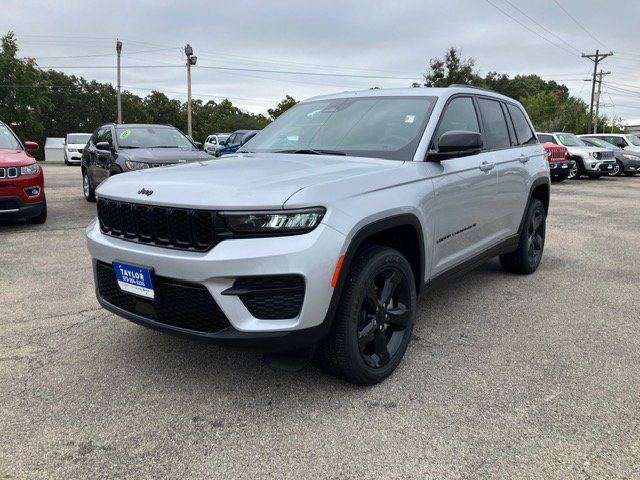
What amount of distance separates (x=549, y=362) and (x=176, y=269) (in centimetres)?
237

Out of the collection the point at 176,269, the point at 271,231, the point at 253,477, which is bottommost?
the point at 253,477

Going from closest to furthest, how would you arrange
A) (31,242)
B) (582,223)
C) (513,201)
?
(513,201)
(31,242)
(582,223)

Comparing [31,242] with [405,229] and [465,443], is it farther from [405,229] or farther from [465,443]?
[465,443]

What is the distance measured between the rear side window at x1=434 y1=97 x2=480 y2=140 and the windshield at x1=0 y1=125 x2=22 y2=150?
23.6ft

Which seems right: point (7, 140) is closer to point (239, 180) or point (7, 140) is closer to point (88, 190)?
point (88, 190)

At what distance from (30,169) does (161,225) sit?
20.0 ft

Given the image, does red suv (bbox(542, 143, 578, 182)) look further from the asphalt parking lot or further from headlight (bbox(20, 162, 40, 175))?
headlight (bbox(20, 162, 40, 175))

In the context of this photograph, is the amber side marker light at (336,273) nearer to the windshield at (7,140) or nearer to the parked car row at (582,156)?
the windshield at (7,140)

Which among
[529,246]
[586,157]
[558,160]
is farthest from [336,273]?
[586,157]

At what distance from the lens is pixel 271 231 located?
8.01 feet

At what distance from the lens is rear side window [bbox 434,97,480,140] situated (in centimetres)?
366

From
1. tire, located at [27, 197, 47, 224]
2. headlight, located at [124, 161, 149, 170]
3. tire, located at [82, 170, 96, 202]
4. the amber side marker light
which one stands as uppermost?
headlight, located at [124, 161, 149, 170]

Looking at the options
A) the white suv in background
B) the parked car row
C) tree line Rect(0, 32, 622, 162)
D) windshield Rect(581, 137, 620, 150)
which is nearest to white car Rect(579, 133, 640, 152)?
windshield Rect(581, 137, 620, 150)

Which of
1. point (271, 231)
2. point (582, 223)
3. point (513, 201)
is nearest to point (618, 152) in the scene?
point (582, 223)
